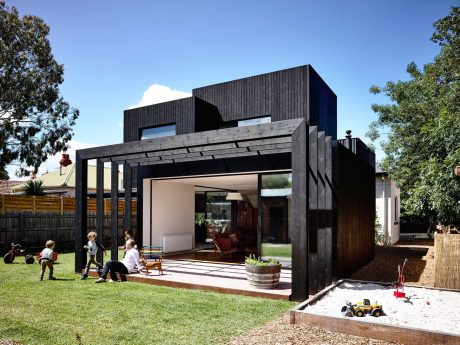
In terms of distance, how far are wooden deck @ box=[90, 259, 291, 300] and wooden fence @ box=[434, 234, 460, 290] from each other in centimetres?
331

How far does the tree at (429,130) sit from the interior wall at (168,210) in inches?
342

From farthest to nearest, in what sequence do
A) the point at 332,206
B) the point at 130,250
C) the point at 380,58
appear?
the point at 380,58
the point at 130,250
the point at 332,206

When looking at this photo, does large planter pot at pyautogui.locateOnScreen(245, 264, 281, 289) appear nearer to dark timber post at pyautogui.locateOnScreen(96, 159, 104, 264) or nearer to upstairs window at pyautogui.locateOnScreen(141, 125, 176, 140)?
dark timber post at pyautogui.locateOnScreen(96, 159, 104, 264)

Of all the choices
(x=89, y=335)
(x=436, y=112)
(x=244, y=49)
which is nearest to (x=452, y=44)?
(x=436, y=112)

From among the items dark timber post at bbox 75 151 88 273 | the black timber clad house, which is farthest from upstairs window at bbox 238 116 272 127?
dark timber post at bbox 75 151 88 273

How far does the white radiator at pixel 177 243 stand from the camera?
14739 millimetres

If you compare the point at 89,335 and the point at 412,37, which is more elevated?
the point at 412,37

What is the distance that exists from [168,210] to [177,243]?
1.40 meters

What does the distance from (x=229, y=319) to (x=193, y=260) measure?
6.99 meters

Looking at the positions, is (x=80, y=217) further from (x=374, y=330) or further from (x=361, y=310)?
(x=374, y=330)

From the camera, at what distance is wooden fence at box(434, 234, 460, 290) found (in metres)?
8.09

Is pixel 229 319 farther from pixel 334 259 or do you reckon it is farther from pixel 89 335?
pixel 334 259

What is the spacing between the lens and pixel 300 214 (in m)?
6.97

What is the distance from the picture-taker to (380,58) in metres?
13.6
